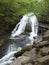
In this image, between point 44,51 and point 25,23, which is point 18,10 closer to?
point 25,23

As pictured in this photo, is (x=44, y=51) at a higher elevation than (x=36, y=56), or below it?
higher

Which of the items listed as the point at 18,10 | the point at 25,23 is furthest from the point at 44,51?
the point at 18,10

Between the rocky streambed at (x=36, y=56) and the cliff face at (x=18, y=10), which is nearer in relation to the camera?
the rocky streambed at (x=36, y=56)

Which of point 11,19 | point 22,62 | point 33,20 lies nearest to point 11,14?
point 11,19

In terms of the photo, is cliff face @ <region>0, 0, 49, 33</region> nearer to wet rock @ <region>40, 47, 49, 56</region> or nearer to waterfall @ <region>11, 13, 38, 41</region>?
waterfall @ <region>11, 13, 38, 41</region>

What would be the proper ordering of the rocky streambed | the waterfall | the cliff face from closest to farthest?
1. the rocky streambed
2. the waterfall
3. the cliff face

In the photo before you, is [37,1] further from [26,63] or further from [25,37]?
[26,63]

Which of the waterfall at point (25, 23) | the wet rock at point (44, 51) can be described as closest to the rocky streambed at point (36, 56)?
the wet rock at point (44, 51)

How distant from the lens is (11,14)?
59.9ft

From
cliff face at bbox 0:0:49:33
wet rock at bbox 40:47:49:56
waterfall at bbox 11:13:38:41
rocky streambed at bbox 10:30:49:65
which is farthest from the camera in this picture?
cliff face at bbox 0:0:49:33

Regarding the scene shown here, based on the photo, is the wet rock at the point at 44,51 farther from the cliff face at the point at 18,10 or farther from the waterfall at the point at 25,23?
the cliff face at the point at 18,10

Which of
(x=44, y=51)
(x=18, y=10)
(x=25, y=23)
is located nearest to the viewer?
(x=44, y=51)

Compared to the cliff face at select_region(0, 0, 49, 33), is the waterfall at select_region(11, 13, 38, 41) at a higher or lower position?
lower

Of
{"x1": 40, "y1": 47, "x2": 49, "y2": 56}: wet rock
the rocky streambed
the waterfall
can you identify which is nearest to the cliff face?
the waterfall
